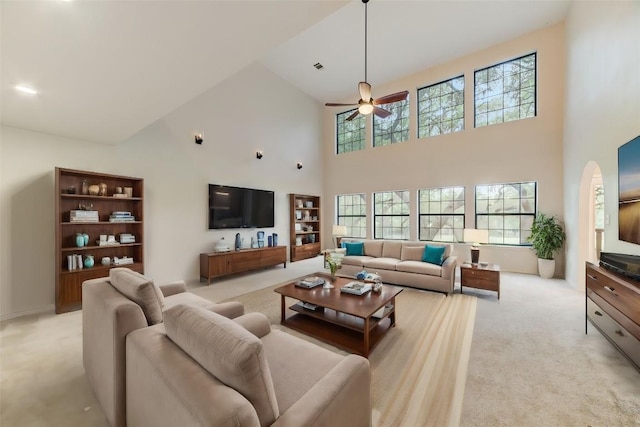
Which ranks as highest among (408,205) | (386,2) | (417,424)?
(386,2)

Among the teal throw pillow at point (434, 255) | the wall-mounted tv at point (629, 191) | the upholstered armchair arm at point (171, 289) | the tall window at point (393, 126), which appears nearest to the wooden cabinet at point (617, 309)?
the wall-mounted tv at point (629, 191)

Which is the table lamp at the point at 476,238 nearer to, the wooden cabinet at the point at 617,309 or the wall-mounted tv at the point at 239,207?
the wooden cabinet at the point at 617,309

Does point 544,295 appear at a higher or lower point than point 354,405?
lower

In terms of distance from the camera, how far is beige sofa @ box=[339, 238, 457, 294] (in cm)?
407

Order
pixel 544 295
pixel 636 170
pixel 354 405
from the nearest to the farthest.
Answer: pixel 354 405, pixel 636 170, pixel 544 295

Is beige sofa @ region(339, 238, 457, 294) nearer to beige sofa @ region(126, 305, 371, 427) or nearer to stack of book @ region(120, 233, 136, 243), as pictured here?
beige sofa @ region(126, 305, 371, 427)

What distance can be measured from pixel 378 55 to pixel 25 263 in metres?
7.56

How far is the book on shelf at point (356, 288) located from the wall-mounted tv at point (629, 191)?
2.67m

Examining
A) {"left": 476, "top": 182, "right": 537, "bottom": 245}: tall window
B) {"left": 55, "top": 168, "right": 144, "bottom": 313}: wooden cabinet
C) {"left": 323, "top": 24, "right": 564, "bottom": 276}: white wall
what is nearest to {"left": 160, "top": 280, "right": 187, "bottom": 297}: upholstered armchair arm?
{"left": 55, "top": 168, "right": 144, "bottom": 313}: wooden cabinet

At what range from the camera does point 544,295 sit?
13.0 feet

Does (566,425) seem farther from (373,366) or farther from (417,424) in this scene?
(373,366)

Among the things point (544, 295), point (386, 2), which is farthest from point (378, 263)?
point (386, 2)

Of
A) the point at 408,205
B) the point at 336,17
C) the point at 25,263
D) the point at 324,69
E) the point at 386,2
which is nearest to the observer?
the point at 25,263

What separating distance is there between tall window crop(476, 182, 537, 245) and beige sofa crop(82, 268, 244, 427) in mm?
6166
